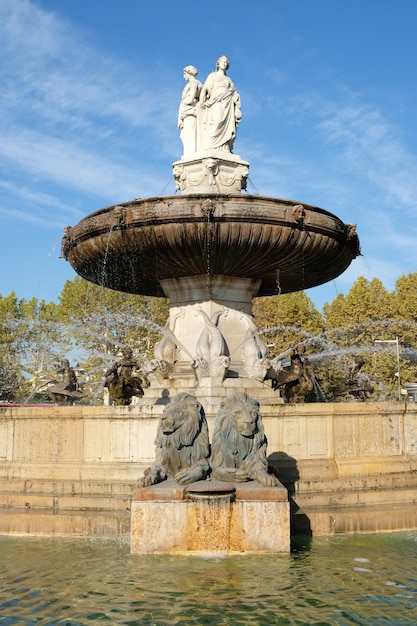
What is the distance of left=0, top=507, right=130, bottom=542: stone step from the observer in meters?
7.38

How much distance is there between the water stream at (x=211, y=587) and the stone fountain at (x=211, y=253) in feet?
3.76

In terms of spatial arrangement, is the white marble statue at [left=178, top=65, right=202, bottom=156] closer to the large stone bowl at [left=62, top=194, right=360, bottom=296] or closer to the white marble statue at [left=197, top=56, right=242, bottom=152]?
the white marble statue at [left=197, top=56, right=242, bottom=152]

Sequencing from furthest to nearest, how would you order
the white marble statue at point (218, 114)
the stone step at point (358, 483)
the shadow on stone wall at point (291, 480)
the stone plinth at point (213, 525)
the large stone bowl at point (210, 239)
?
the white marble statue at point (218, 114) < the large stone bowl at point (210, 239) < the stone step at point (358, 483) < the shadow on stone wall at point (291, 480) < the stone plinth at point (213, 525)

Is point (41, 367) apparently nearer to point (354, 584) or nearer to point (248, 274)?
point (248, 274)

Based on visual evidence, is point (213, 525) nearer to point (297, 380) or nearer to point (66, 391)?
point (297, 380)

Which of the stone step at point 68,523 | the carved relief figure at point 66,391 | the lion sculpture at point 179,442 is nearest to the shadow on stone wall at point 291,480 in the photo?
the lion sculpture at point 179,442

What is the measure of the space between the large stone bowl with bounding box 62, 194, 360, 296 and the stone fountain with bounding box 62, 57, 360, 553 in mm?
16

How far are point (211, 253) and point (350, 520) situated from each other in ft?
14.0

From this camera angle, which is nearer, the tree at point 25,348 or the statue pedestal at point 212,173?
the statue pedestal at point 212,173

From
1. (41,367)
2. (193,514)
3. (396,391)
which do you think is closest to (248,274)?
(193,514)

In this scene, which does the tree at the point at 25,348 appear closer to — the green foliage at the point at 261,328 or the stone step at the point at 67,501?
the green foliage at the point at 261,328

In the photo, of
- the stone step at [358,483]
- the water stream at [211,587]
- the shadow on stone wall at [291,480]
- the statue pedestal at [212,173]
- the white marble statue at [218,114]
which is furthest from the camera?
the white marble statue at [218,114]

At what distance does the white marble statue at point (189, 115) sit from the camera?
1230 centimetres

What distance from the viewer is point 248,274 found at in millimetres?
11156
